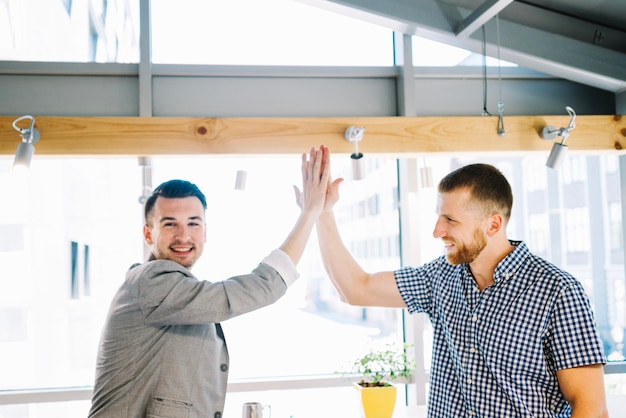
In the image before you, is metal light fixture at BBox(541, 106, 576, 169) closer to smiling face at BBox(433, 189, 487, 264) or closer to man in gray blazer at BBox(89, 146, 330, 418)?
smiling face at BBox(433, 189, 487, 264)

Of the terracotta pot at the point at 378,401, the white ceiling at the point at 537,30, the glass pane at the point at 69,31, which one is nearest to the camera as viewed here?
the terracotta pot at the point at 378,401

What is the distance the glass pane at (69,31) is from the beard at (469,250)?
8.95 feet

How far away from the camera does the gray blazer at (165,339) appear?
189 centimetres

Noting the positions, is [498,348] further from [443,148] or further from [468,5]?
[468,5]

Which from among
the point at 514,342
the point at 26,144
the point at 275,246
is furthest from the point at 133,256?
the point at 514,342

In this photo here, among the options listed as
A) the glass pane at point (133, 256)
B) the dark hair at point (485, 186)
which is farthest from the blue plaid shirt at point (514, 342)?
the glass pane at point (133, 256)

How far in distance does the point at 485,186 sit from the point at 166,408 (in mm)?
1134

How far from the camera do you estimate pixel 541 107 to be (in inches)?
165

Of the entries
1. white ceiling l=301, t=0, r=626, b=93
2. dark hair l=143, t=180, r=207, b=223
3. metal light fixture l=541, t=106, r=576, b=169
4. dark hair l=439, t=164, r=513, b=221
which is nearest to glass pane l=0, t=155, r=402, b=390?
white ceiling l=301, t=0, r=626, b=93

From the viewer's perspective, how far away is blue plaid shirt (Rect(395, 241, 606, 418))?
1.86 metres

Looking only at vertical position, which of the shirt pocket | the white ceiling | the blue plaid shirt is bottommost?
the shirt pocket

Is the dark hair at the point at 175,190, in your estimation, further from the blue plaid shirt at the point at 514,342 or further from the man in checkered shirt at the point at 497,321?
the blue plaid shirt at the point at 514,342

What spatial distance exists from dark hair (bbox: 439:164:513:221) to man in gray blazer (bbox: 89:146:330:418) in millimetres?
472

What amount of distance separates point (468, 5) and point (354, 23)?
37.0 inches
